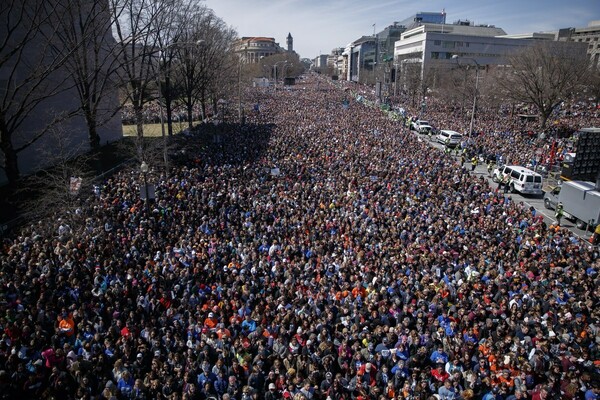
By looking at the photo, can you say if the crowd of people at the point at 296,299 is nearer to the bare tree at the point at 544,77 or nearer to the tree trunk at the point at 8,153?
the tree trunk at the point at 8,153

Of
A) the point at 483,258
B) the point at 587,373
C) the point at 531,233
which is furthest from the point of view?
the point at 531,233

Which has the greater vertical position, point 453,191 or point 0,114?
point 0,114

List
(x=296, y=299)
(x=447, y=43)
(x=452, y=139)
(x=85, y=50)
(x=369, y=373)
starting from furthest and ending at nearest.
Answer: (x=447, y=43) < (x=452, y=139) < (x=85, y=50) < (x=296, y=299) < (x=369, y=373)

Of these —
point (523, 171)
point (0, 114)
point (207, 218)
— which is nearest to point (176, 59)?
point (0, 114)

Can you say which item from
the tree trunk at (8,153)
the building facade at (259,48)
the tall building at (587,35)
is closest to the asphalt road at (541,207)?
the tree trunk at (8,153)

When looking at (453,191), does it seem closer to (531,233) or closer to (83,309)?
(531,233)

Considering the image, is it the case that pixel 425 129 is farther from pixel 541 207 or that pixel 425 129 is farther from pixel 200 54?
pixel 200 54

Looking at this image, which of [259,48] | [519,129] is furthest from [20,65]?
[259,48]
